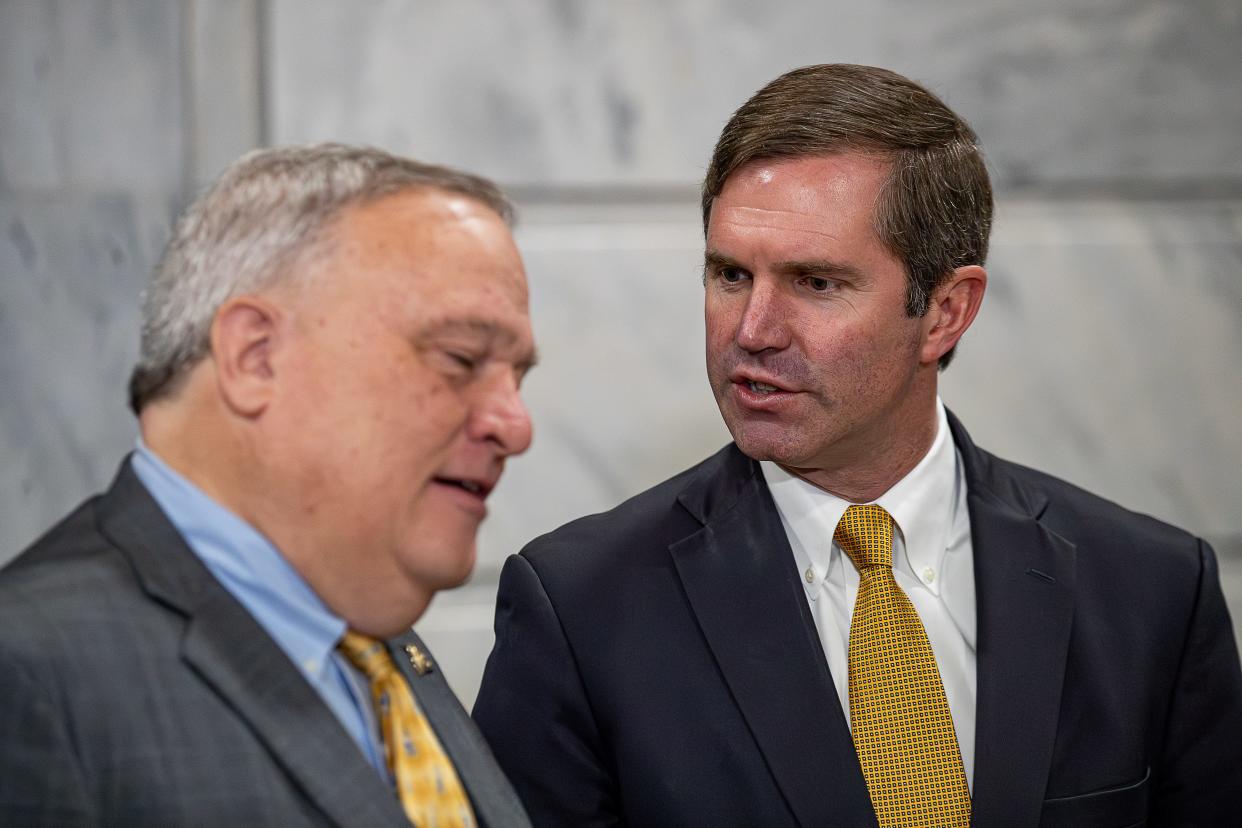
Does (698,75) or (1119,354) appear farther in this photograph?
(1119,354)

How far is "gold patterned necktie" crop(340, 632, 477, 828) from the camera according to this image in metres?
1.32

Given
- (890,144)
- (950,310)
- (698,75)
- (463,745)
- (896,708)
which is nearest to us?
(463,745)

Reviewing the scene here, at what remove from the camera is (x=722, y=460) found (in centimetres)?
206

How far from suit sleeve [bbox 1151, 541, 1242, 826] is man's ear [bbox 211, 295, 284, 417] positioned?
1.42 m

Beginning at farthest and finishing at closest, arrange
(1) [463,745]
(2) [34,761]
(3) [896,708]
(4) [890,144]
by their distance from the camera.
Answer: (4) [890,144], (3) [896,708], (1) [463,745], (2) [34,761]

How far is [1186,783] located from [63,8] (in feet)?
7.95

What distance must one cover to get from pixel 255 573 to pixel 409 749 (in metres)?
0.23

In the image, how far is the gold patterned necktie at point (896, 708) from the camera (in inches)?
70.5

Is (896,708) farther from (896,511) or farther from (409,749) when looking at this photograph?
(409,749)

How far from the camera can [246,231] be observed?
1282mm

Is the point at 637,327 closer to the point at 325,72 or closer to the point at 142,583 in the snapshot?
the point at 325,72

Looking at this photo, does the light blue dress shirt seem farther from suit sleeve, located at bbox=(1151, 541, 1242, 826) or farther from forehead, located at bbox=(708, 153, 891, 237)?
suit sleeve, located at bbox=(1151, 541, 1242, 826)

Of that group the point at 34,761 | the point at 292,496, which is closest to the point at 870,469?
the point at 292,496

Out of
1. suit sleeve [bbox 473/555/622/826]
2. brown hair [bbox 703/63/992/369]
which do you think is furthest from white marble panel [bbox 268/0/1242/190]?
suit sleeve [bbox 473/555/622/826]
